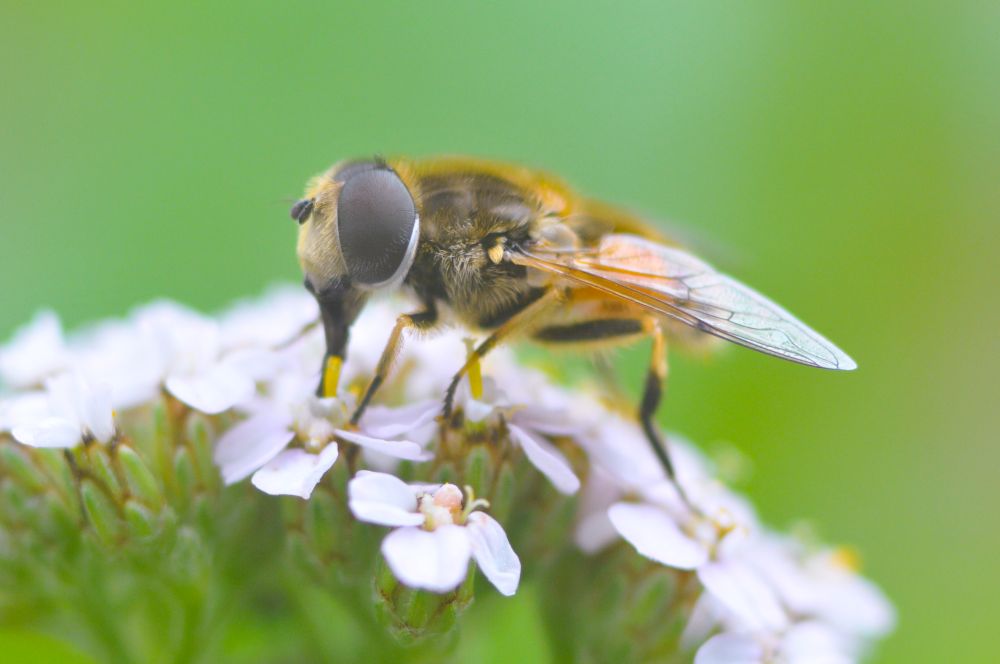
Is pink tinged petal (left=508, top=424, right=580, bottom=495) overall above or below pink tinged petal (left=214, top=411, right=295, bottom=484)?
above

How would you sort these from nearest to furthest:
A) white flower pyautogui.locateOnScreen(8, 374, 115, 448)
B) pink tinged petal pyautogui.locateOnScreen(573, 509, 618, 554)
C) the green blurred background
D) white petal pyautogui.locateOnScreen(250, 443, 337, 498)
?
white petal pyautogui.locateOnScreen(250, 443, 337, 498) < white flower pyautogui.locateOnScreen(8, 374, 115, 448) < pink tinged petal pyautogui.locateOnScreen(573, 509, 618, 554) < the green blurred background

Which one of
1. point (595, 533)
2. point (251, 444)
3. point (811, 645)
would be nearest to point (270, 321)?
point (251, 444)

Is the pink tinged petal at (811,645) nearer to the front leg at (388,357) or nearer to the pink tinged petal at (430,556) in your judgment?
the pink tinged petal at (430,556)

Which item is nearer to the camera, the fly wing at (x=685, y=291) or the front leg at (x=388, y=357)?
the fly wing at (x=685, y=291)

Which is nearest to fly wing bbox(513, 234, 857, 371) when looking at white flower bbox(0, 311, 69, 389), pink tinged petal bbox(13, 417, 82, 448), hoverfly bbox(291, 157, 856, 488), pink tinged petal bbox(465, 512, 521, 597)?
hoverfly bbox(291, 157, 856, 488)

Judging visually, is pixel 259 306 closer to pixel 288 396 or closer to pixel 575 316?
pixel 288 396

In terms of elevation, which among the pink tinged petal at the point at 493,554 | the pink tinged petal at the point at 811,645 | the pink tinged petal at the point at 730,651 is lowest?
the pink tinged petal at the point at 811,645

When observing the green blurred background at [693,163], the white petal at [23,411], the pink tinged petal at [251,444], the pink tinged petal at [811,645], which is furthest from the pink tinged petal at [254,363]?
the green blurred background at [693,163]

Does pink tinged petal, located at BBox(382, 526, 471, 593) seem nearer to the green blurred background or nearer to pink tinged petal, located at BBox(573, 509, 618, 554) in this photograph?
pink tinged petal, located at BBox(573, 509, 618, 554)
